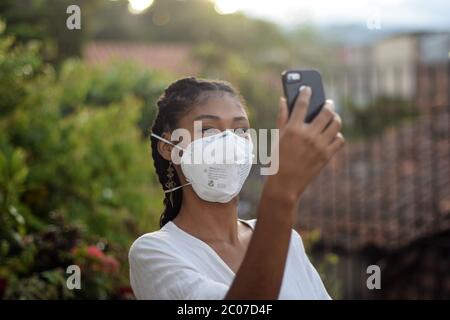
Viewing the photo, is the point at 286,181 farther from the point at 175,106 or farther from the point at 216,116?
the point at 175,106

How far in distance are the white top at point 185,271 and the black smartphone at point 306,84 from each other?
1.44ft

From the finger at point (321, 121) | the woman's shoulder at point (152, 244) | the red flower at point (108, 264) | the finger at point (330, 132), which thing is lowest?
the red flower at point (108, 264)

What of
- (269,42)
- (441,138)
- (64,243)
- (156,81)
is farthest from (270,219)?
(269,42)

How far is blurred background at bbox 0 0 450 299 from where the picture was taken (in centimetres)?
400

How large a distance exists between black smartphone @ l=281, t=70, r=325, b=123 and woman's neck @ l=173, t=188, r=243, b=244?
55cm

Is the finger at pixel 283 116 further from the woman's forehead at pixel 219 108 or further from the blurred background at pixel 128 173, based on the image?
the blurred background at pixel 128 173

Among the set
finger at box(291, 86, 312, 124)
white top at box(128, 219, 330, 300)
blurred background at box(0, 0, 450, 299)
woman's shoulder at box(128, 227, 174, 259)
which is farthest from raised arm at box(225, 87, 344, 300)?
blurred background at box(0, 0, 450, 299)

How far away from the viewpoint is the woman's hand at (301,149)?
1501mm

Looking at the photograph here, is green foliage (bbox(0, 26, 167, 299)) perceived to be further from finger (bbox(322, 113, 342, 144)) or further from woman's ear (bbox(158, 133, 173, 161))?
finger (bbox(322, 113, 342, 144))

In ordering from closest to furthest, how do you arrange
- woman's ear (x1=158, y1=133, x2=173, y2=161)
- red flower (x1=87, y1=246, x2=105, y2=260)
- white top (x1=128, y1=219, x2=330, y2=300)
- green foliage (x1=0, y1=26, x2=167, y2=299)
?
white top (x1=128, y1=219, x2=330, y2=300), woman's ear (x1=158, y1=133, x2=173, y2=161), red flower (x1=87, y1=246, x2=105, y2=260), green foliage (x1=0, y1=26, x2=167, y2=299)

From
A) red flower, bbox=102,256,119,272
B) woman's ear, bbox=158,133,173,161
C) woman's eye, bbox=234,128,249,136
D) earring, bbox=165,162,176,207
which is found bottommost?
red flower, bbox=102,256,119,272

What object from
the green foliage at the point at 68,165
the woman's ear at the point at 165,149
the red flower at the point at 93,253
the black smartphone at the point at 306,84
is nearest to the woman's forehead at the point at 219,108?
the woman's ear at the point at 165,149

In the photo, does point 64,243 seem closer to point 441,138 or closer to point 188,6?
point 441,138

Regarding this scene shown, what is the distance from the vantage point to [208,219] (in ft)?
6.84
